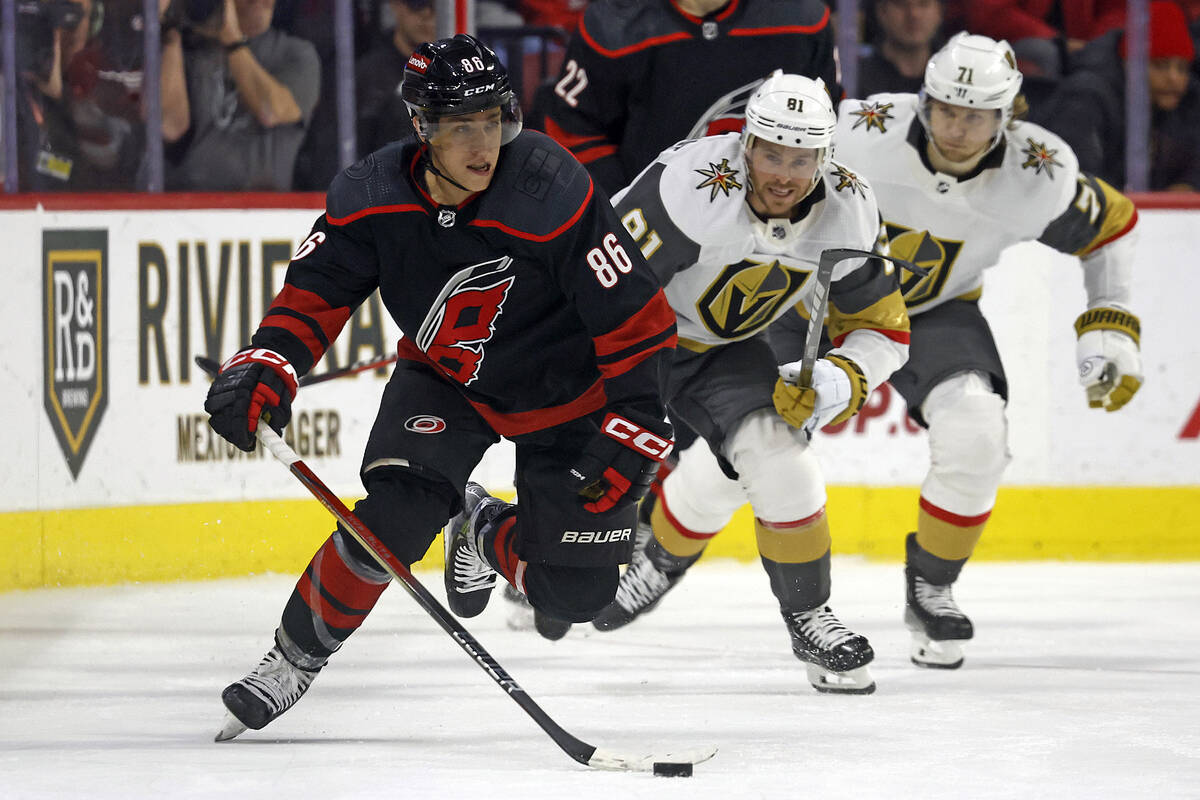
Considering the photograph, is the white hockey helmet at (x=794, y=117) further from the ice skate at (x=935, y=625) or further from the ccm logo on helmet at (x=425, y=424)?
the ice skate at (x=935, y=625)

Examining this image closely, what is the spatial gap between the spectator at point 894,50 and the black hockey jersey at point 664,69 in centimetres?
130

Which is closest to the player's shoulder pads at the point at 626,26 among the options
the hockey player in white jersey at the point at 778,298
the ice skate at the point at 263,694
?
the hockey player in white jersey at the point at 778,298

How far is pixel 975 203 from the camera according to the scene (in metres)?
3.66

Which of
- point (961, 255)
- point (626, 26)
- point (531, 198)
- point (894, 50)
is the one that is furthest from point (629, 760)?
point (894, 50)

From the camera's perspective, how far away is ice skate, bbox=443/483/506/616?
331 cm

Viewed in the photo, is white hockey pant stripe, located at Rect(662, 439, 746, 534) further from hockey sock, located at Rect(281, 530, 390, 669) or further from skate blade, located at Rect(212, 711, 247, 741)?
skate blade, located at Rect(212, 711, 247, 741)

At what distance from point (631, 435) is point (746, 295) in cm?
60

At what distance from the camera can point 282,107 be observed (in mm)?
4898

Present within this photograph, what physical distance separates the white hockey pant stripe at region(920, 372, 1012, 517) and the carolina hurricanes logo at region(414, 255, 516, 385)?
3.54ft

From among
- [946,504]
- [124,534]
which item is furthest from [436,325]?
[124,534]

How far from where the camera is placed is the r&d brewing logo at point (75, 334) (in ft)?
14.4

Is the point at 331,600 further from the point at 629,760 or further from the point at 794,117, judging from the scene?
the point at 794,117

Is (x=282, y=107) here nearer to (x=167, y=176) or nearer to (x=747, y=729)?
(x=167, y=176)

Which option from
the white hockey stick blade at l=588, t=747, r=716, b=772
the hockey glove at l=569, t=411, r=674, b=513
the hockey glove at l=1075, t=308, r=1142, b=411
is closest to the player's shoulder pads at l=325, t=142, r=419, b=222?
the hockey glove at l=569, t=411, r=674, b=513
